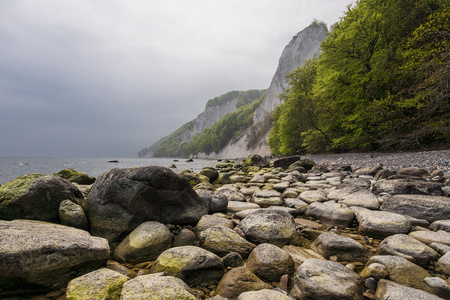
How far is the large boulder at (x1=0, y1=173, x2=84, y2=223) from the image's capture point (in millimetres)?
3760

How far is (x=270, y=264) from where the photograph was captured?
2.71 m

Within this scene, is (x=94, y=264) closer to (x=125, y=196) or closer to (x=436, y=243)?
(x=125, y=196)

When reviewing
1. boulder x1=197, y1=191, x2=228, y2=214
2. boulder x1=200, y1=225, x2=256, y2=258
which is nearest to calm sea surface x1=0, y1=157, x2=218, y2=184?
boulder x1=197, y1=191, x2=228, y2=214

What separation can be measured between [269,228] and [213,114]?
13827cm

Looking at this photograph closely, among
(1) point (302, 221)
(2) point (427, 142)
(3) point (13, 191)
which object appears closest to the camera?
(3) point (13, 191)

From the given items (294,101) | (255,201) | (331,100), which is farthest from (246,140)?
(255,201)

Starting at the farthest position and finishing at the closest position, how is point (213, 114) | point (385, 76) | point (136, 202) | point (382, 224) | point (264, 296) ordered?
point (213, 114), point (385, 76), point (136, 202), point (382, 224), point (264, 296)

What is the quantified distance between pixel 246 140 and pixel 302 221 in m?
64.3

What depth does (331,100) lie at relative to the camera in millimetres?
19203

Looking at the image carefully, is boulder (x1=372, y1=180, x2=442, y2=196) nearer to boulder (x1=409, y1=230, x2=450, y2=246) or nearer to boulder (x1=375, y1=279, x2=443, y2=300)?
boulder (x1=409, y1=230, x2=450, y2=246)

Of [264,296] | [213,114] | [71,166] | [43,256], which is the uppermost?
[213,114]

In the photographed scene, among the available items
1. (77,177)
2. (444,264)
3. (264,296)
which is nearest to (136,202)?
(264,296)

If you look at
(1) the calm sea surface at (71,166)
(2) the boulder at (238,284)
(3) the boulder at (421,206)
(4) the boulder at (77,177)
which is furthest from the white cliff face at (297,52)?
(2) the boulder at (238,284)

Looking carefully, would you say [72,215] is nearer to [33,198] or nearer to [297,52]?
[33,198]
